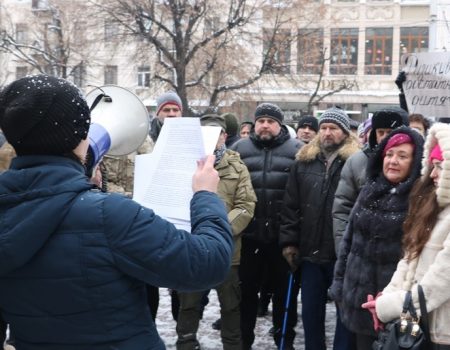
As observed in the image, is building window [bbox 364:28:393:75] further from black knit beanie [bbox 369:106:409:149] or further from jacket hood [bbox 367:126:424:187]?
jacket hood [bbox 367:126:424:187]

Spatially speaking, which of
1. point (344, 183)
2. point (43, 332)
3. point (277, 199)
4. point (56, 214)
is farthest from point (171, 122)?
point (277, 199)

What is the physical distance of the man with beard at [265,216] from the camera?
16.9 ft

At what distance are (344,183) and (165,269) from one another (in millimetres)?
2814

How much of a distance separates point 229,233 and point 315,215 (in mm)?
2888

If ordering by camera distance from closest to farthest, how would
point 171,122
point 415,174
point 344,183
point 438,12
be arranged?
point 171,122 < point 415,174 < point 344,183 < point 438,12

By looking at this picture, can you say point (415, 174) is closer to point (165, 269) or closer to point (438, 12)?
point (165, 269)

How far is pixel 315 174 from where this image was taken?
475 centimetres

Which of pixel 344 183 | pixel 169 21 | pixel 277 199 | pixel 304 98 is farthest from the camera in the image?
pixel 304 98

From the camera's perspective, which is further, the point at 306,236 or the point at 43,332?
the point at 306,236

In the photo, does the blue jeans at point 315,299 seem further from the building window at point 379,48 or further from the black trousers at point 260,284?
the building window at point 379,48

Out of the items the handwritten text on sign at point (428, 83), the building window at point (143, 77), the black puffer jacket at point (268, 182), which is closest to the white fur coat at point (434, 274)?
the handwritten text on sign at point (428, 83)

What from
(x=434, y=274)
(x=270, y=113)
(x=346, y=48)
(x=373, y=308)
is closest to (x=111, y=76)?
(x=346, y=48)

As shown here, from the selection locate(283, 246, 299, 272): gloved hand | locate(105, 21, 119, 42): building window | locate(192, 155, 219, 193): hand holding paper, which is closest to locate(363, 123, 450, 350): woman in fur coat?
locate(192, 155, 219, 193): hand holding paper

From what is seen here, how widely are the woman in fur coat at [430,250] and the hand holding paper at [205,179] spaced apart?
139cm
